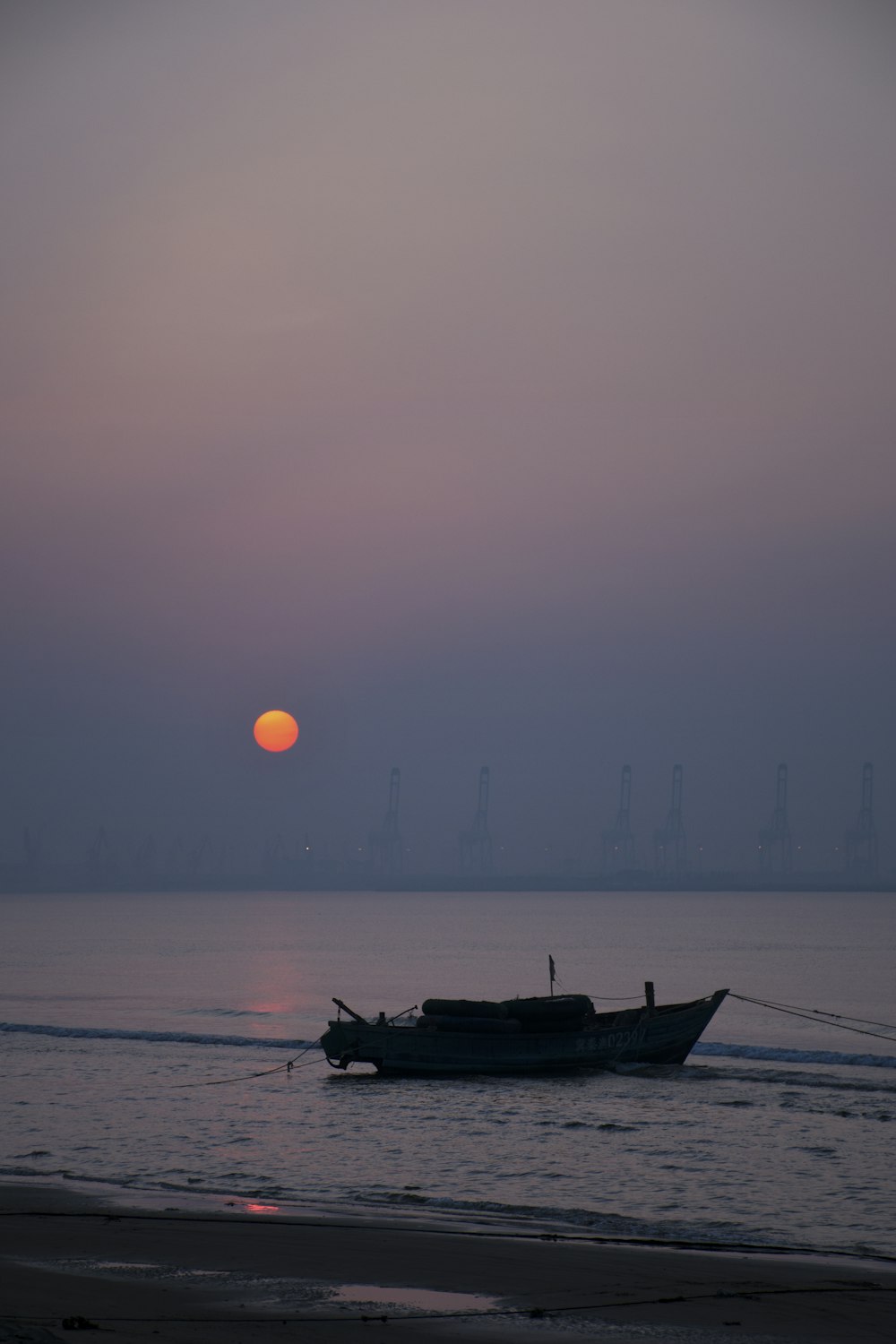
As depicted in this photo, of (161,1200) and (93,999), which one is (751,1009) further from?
(161,1200)

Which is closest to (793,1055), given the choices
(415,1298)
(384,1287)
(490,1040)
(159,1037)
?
(490,1040)

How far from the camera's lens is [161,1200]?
18516 millimetres

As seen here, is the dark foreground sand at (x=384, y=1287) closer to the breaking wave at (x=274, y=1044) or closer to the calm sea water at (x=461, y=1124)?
the calm sea water at (x=461, y=1124)

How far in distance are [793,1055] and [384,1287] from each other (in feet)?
92.8

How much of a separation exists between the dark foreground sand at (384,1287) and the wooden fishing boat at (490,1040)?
606 inches

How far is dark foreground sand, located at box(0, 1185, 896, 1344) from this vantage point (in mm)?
11758

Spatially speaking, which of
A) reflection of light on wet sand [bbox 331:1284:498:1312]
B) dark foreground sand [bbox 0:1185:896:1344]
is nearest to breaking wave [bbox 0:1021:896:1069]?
dark foreground sand [bbox 0:1185:896:1344]

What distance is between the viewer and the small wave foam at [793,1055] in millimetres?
36719

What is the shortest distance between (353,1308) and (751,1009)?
48589 mm

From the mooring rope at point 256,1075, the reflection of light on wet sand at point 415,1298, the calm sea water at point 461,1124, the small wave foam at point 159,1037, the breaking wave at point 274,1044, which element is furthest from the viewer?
the small wave foam at point 159,1037

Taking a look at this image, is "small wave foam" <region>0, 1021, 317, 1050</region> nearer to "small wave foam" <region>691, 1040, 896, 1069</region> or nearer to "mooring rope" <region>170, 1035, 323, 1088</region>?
"mooring rope" <region>170, 1035, 323, 1088</region>

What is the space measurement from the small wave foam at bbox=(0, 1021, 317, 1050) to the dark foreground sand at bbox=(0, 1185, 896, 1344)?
1045 inches

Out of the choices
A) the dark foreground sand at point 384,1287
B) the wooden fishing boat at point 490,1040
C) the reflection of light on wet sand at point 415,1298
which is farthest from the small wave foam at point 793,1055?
the reflection of light on wet sand at point 415,1298

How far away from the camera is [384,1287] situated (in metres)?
13.6
